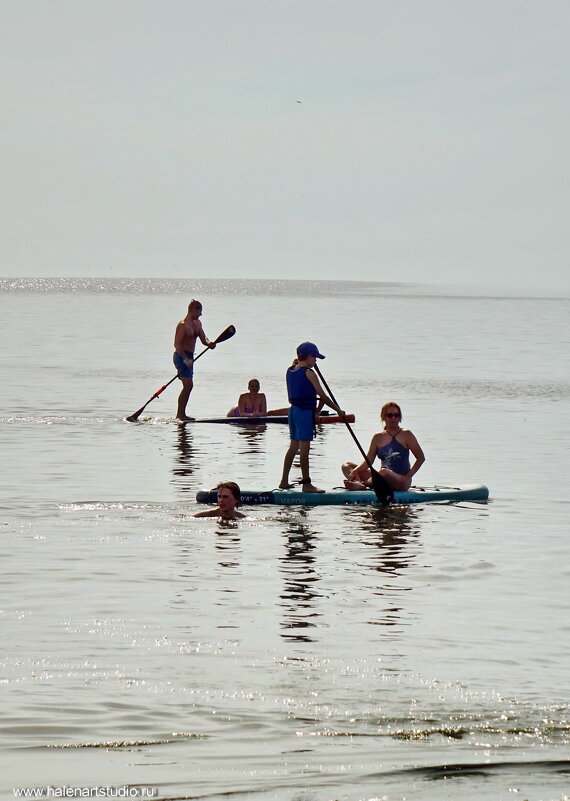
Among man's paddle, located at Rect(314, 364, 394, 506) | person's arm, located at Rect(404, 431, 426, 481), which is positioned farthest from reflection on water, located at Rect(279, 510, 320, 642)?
person's arm, located at Rect(404, 431, 426, 481)

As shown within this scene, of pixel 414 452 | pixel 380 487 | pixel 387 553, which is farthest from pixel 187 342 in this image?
pixel 387 553

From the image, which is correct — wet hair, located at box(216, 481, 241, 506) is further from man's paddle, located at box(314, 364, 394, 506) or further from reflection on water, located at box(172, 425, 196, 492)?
reflection on water, located at box(172, 425, 196, 492)

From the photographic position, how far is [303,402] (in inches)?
642

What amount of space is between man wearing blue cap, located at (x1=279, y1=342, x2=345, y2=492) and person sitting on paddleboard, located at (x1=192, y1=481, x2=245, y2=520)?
1.32 meters

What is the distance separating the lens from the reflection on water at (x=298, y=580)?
33.6ft

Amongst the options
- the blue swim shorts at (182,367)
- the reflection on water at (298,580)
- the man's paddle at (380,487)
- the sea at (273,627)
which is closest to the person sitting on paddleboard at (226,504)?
the sea at (273,627)

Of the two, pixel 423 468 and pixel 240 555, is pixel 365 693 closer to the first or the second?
pixel 240 555

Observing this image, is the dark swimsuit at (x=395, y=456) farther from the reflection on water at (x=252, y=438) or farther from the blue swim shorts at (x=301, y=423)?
the reflection on water at (x=252, y=438)

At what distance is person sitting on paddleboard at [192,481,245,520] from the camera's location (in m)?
14.8

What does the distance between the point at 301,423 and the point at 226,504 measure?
2.01 m

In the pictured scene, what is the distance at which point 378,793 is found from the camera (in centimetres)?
672

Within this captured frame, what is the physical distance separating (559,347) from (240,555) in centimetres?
4925

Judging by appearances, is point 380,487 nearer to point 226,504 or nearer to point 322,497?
point 322,497

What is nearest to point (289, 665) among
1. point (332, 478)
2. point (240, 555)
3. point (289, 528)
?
point (240, 555)
